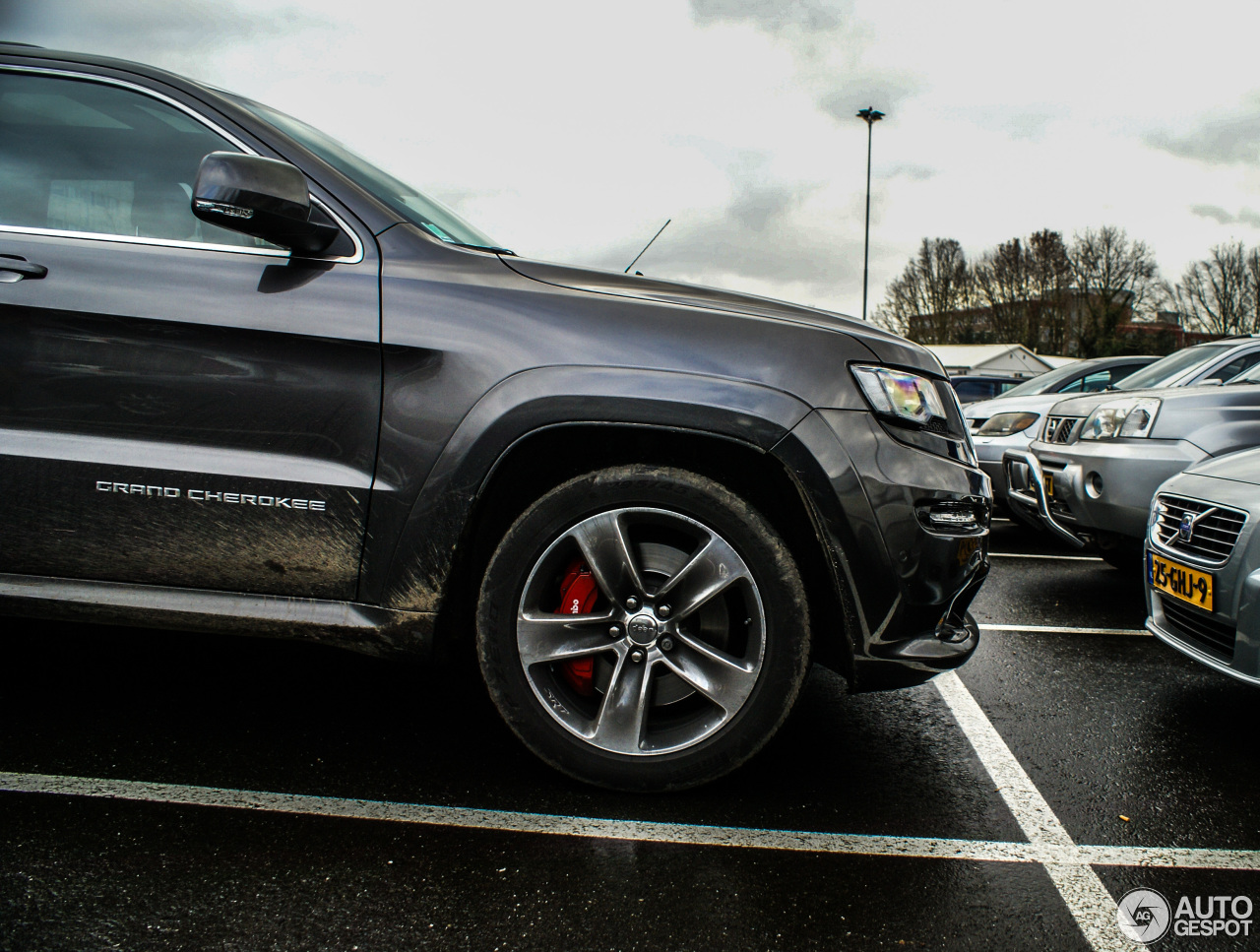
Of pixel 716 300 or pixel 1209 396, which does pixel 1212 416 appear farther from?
pixel 716 300

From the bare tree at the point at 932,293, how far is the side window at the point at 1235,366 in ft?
205

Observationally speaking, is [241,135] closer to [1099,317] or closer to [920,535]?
[920,535]

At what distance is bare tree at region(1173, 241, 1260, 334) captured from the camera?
6050 centimetres

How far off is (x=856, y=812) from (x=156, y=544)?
1.93 m

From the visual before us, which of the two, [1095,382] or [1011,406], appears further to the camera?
[1095,382]

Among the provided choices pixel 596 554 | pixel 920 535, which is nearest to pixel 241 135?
pixel 596 554

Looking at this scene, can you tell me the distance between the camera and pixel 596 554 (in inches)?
88.4

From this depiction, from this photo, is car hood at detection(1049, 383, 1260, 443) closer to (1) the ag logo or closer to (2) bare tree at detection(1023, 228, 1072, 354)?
(1) the ag logo

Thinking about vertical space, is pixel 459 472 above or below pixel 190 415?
below

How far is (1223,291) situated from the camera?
2425 inches

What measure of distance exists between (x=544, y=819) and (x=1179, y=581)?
231cm

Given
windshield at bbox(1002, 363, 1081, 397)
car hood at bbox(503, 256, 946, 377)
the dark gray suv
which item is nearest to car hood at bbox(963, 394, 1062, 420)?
windshield at bbox(1002, 363, 1081, 397)

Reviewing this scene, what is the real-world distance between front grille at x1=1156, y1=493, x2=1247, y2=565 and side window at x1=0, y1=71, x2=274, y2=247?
318 centimetres

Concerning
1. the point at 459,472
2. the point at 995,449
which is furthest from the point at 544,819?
the point at 995,449
